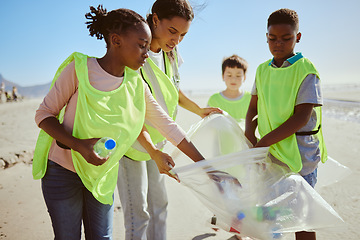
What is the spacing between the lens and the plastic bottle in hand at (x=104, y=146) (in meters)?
1.44

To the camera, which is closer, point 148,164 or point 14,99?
point 148,164

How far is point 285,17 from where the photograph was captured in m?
1.91

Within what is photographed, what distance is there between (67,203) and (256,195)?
3.72 ft

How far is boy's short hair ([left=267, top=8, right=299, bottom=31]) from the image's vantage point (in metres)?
1.91

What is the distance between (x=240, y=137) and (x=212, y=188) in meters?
0.63

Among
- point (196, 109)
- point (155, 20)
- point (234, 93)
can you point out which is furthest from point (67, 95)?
point (234, 93)

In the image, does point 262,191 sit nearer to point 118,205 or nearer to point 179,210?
point 179,210

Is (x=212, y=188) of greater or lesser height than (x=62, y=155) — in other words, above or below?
below

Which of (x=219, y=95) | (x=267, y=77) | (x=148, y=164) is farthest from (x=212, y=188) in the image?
(x=219, y=95)

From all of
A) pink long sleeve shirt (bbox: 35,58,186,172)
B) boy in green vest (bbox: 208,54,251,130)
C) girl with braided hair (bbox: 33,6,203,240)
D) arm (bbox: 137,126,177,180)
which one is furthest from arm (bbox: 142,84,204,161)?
boy in green vest (bbox: 208,54,251,130)

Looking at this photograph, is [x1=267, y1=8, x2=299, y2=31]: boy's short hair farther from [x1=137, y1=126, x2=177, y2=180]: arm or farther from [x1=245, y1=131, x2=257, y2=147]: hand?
[x1=137, y1=126, x2=177, y2=180]: arm

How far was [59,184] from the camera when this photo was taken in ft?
5.21

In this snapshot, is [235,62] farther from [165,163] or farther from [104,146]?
[104,146]

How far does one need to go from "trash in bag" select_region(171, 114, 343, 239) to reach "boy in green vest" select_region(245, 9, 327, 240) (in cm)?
11
